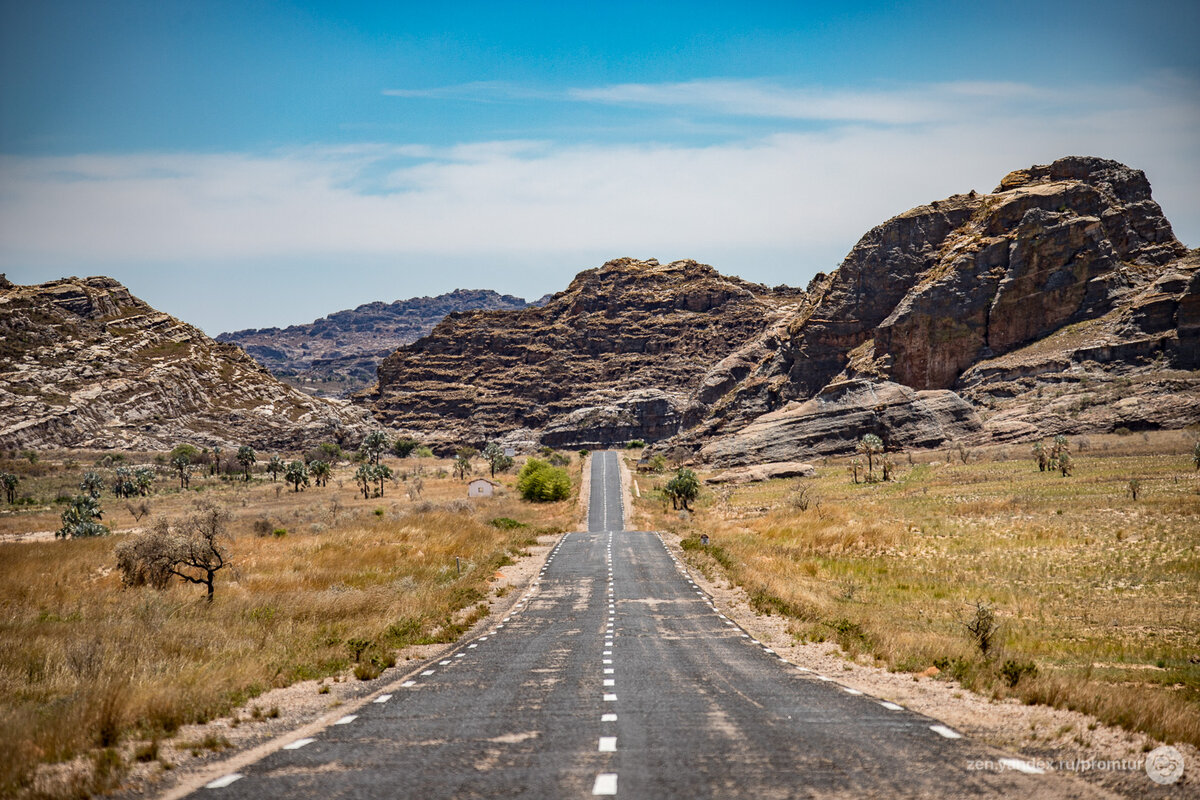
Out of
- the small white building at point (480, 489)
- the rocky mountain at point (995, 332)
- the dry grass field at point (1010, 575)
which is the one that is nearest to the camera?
the dry grass field at point (1010, 575)

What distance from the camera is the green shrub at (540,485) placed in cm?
8306

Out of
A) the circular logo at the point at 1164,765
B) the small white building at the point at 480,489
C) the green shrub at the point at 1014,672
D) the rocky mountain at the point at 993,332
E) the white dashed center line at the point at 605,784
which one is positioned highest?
the rocky mountain at the point at 993,332

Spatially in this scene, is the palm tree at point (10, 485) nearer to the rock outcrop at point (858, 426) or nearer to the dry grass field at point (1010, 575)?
the dry grass field at point (1010, 575)

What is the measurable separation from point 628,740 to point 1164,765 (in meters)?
6.31

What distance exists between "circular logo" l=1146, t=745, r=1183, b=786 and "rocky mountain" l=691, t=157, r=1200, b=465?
325 feet

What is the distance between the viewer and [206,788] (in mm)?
7977

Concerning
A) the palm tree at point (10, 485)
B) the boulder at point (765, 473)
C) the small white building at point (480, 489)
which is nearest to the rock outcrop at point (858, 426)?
the boulder at point (765, 473)

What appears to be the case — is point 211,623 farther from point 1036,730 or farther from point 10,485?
point 10,485

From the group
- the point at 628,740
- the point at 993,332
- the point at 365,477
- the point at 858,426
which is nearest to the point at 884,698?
the point at 628,740

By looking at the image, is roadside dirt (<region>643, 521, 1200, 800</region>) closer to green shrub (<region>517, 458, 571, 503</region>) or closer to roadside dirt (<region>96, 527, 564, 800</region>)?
roadside dirt (<region>96, 527, 564, 800</region>)

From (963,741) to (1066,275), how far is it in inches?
5484

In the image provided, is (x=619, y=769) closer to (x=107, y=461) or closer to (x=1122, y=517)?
(x=1122, y=517)

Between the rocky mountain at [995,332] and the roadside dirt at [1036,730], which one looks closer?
the roadside dirt at [1036,730]

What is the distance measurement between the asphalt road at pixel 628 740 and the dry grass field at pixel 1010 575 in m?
3.40
